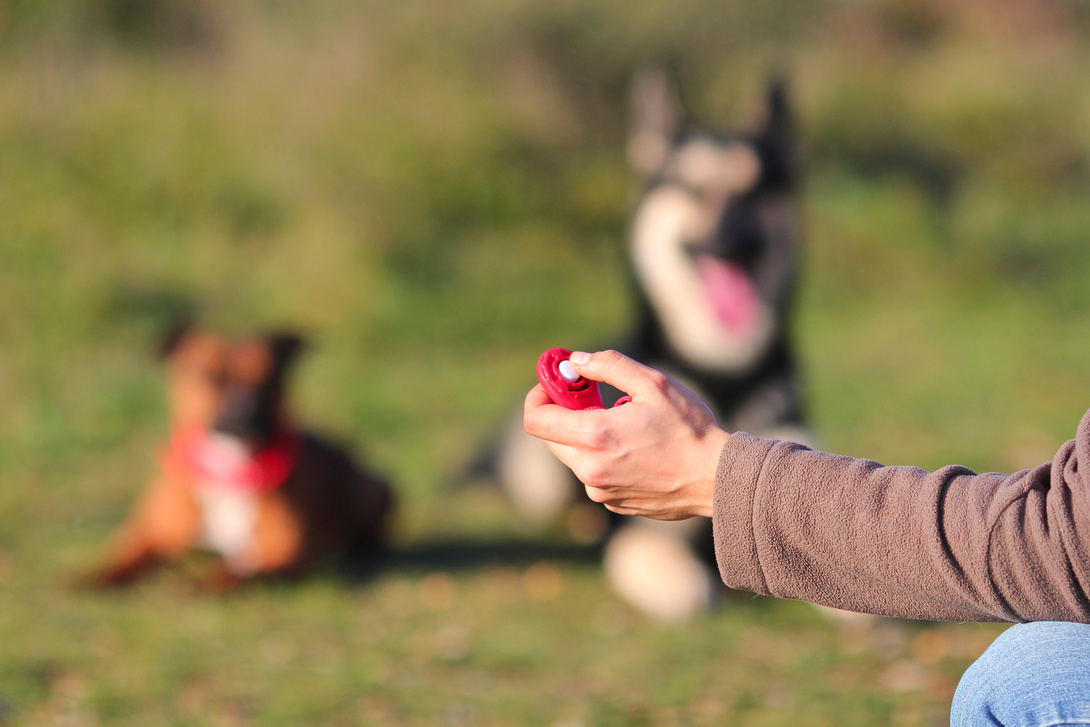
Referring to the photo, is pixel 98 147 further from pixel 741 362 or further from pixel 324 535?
pixel 741 362

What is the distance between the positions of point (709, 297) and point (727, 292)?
0.07 m

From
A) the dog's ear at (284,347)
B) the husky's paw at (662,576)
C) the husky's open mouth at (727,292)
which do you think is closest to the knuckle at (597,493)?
the husky's paw at (662,576)

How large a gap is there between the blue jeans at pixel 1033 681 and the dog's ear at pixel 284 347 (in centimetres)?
284

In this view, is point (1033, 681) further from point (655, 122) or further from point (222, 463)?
point (655, 122)

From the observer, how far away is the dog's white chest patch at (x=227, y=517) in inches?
152

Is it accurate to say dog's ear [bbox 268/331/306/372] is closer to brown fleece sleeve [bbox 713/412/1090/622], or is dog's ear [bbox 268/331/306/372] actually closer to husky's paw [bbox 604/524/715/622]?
husky's paw [bbox 604/524/715/622]

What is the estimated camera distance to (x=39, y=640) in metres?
3.47

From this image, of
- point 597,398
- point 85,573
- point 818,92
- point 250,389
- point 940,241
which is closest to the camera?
point 597,398

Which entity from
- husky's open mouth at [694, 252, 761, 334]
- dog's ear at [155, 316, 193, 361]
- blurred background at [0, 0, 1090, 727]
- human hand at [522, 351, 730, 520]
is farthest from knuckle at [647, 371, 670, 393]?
dog's ear at [155, 316, 193, 361]

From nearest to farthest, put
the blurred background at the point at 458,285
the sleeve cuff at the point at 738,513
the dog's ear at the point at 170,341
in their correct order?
the sleeve cuff at the point at 738,513 < the blurred background at the point at 458,285 < the dog's ear at the point at 170,341

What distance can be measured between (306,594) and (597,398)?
8.11ft

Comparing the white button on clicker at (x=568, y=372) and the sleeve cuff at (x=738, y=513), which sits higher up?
the white button on clicker at (x=568, y=372)

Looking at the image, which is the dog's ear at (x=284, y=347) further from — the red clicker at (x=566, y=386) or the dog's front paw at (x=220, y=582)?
the red clicker at (x=566, y=386)

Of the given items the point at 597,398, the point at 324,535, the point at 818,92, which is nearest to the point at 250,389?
the point at 324,535
